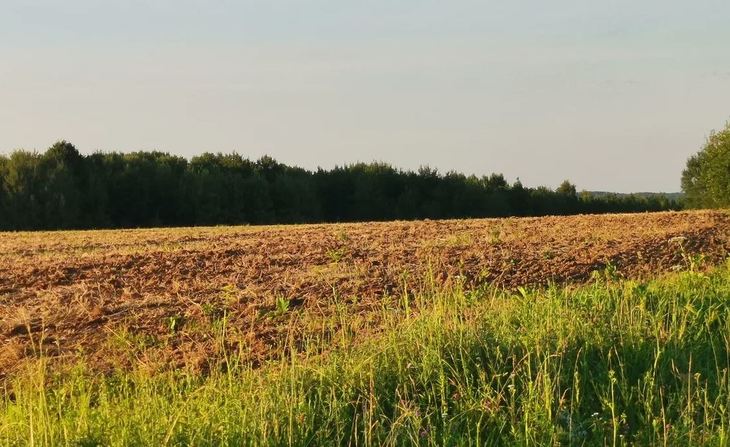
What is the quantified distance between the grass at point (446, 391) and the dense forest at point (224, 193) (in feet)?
105

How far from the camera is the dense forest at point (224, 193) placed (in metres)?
36.4

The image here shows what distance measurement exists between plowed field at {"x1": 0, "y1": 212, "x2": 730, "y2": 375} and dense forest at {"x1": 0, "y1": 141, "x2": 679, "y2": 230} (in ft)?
76.0

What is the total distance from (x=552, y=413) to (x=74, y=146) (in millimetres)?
37628

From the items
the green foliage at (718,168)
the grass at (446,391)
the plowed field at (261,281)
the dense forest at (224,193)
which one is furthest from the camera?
the dense forest at (224,193)

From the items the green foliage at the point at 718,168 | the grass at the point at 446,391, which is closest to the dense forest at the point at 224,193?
the green foliage at the point at 718,168

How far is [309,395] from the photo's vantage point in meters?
5.16

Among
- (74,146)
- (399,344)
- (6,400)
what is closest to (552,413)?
(399,344)

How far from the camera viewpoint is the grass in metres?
4.65

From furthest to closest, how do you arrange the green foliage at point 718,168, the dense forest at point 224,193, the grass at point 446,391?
the dense forest at point 224,193 → the green foliage at point 718,168 → the grass at point 446,391

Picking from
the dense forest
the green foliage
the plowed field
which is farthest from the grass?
the dense forest

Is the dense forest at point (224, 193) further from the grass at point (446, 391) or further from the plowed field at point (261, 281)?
the grass at point (446, 391)

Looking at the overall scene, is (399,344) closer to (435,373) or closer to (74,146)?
(435,373)

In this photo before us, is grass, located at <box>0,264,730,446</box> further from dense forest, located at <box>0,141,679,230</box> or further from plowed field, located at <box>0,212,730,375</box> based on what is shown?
dense forest, located at <box>0,141,679,230</box>

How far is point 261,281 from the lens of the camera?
9.09 m
